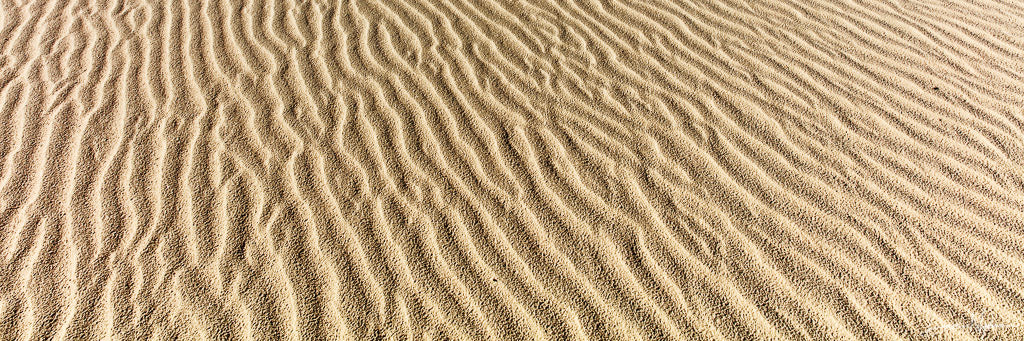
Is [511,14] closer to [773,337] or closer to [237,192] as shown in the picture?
[237,192]

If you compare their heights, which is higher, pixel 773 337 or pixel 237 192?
pixel 237 192

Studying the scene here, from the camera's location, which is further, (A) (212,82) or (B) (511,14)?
(B) (511,14)

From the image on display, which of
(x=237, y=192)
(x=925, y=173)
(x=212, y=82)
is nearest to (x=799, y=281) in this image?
(x=925, y=173)

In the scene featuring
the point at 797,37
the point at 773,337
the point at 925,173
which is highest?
the point at 797,37

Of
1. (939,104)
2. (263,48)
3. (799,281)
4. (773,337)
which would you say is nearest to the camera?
(773,337)

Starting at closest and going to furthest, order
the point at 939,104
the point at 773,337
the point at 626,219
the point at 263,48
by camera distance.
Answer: the point at 773,337 → the point at 626,219 → the point at 939,104 → the point at 263,48

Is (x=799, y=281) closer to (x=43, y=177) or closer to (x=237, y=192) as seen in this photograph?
(x=237, y=192)

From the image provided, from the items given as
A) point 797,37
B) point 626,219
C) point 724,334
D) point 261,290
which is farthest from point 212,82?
point 797,37
